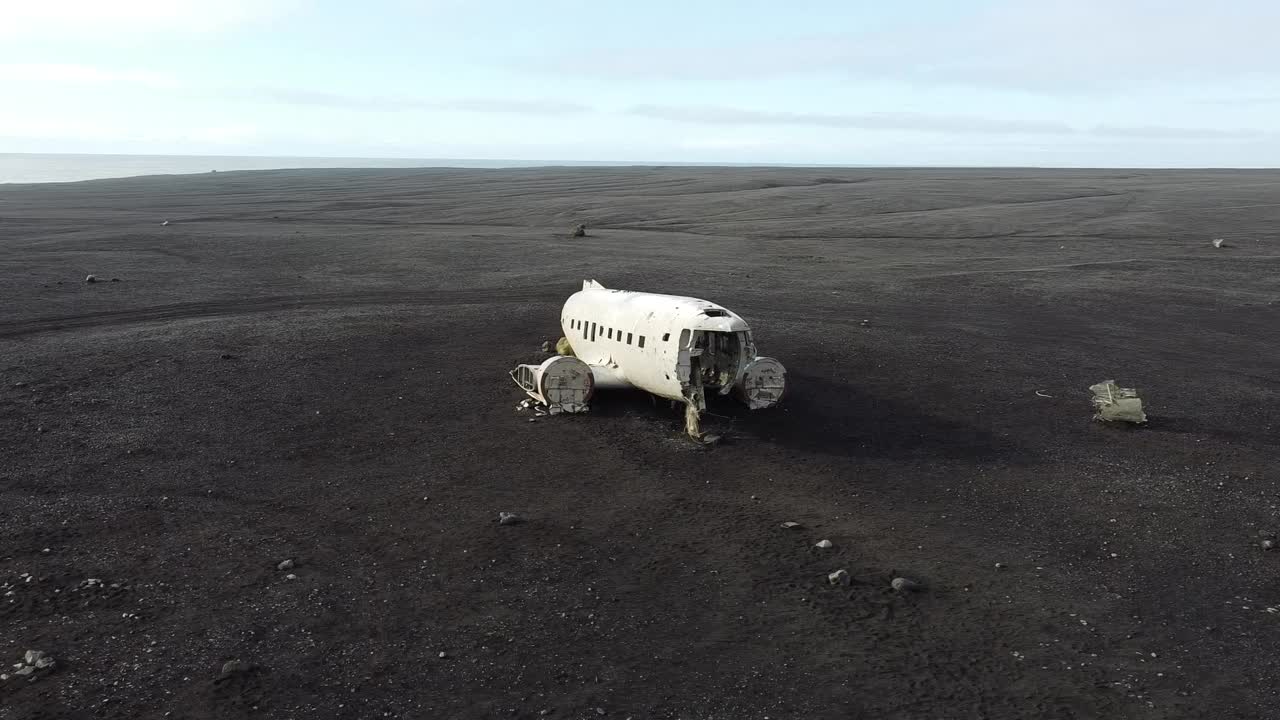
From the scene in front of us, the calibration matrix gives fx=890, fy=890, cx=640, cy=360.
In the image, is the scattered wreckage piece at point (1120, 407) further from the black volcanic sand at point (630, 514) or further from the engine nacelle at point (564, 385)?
the engine nacelle at point (564, 385)

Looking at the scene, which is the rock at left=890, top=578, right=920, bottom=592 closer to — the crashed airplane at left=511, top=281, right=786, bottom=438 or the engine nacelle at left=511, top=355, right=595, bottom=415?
the crashed airplane at left=511, top=281, right=786, bottom=438

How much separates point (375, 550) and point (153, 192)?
463ft

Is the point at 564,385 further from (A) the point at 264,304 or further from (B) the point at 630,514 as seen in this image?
(A) the point at 264,304

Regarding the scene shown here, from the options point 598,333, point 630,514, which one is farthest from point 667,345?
point 630,514

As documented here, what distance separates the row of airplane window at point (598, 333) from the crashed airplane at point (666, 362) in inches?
1.2

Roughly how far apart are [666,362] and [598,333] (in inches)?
162

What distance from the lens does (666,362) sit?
76.3ft

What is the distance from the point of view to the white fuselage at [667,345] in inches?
901

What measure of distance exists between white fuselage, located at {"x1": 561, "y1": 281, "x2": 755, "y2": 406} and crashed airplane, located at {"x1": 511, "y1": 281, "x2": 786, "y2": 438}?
0.08 feet

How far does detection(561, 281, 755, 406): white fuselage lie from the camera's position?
75.1 feet

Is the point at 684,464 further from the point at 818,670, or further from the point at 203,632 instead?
the point at 203,632

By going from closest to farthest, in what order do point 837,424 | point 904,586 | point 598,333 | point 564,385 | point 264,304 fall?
1. point 904,586
2. point 837,424
3. point 564,385
4. point 598,333
5. point 264,304

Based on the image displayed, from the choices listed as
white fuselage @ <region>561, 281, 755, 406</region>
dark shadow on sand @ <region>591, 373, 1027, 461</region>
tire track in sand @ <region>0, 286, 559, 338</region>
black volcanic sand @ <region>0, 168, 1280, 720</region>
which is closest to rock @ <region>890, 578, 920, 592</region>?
black volcanic sand @ <region>0, 168, 1280, 720</region>

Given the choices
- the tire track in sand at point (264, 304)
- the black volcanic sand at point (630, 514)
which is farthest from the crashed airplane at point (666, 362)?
the tire track in sand at point (264, 304)
